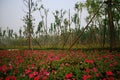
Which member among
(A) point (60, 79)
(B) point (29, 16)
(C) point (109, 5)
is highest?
(B) point (29, 16)

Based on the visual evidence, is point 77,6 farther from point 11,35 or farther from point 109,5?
point 11,35

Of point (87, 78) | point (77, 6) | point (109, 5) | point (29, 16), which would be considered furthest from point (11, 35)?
point (87, 78)

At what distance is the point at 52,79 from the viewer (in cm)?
365

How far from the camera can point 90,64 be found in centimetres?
512

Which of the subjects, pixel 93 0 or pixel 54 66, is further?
pixel 93 0

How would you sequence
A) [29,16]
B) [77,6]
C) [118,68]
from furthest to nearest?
1. [77,6]
2. [29,16]
3. [118,68]

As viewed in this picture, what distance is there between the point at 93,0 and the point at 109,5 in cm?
1766

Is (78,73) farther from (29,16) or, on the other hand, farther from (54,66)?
(29,16)

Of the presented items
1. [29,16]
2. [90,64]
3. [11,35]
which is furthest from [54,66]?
[11,35]

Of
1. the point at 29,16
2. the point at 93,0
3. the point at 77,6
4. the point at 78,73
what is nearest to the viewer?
the point at 78,73

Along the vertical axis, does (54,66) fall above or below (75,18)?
below

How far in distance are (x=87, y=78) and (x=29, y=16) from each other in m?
20.4

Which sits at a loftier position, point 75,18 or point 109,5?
point 75,18

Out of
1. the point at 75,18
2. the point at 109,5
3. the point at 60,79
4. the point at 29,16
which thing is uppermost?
the point at 75,18
